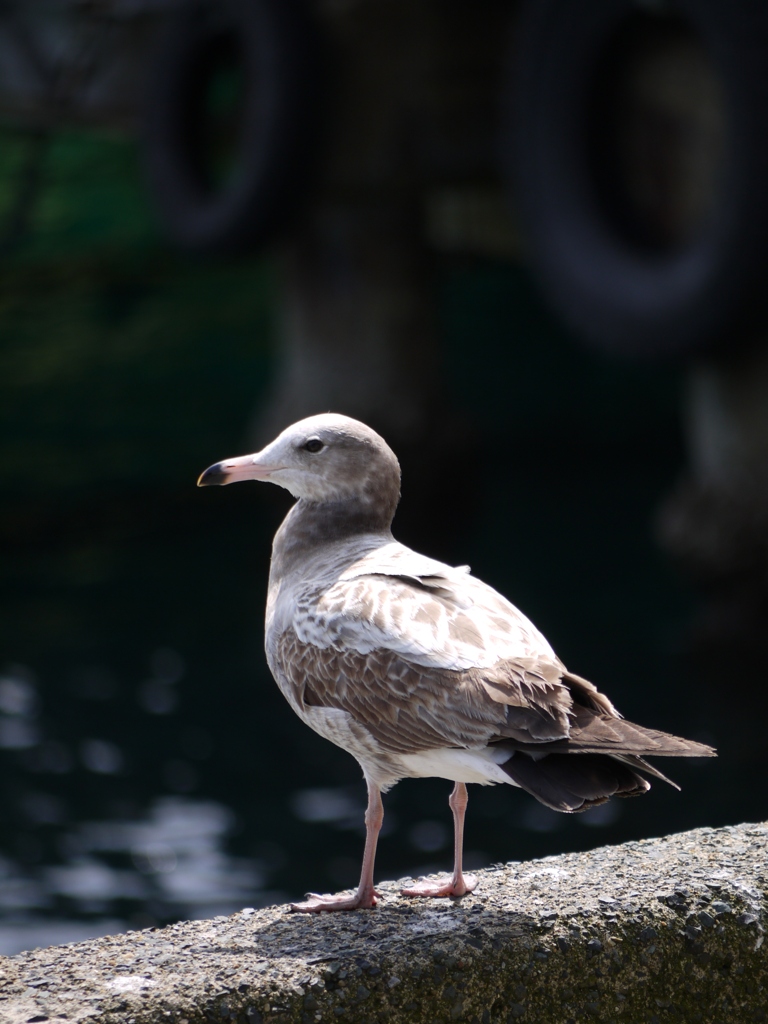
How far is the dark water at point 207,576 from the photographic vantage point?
6.12m

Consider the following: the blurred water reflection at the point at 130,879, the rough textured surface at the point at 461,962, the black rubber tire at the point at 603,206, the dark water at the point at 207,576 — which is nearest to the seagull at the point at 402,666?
the rough textured surface at the point at 461,962

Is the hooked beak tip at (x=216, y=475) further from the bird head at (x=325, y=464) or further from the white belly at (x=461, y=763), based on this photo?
the white belly at (x=461, y=763)

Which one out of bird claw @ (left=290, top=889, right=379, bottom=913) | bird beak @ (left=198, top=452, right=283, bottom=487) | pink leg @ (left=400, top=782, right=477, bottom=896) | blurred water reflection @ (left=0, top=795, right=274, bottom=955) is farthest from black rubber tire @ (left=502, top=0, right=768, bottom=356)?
bird claw @ (left=290, top=889, right=379, bottom=913)

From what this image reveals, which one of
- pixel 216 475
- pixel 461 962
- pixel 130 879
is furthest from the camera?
pixel 130 879

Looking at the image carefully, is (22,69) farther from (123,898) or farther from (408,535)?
(123,898)

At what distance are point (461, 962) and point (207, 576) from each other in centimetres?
748

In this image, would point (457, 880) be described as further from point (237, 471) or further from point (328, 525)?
point (237, 471)

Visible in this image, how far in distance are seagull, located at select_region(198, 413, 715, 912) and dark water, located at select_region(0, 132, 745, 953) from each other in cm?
331

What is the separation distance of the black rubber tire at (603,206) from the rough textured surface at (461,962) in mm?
4360

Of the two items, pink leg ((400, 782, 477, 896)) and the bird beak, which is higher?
the bird beak

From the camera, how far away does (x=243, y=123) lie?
898cm

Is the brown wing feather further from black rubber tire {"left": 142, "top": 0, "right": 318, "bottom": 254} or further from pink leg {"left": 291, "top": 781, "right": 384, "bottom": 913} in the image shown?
black rubber tire {"left": 142, "top": 0, "right": 318, "bottom": 254}

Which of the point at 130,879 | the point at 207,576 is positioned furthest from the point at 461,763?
the point at 207,576

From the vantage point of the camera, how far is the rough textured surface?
2115mm
